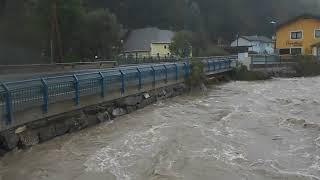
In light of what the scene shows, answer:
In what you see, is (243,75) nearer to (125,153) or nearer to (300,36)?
(300,36)

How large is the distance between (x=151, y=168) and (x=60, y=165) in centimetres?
238

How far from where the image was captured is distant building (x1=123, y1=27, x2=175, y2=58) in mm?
76606

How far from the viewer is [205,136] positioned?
15.5m

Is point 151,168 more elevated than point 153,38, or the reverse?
point 153,38

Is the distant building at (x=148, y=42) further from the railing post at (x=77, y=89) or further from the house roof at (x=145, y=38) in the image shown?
the railing post at (x=77, y=89)

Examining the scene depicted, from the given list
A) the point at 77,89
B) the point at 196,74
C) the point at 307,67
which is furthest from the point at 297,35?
the point at 77,89

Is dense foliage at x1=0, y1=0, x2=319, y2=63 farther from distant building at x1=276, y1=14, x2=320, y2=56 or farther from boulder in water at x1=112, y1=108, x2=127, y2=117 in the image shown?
boulder in water at x1=112, y1=108, x2=127, y2=117

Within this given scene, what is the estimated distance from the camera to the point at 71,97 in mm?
16719

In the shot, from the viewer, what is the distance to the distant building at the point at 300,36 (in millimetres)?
54969

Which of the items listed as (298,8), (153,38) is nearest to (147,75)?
(153,38)

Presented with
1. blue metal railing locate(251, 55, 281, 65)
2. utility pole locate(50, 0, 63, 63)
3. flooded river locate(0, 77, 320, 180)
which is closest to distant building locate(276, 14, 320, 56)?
blue metal railing locate(251, 55, 281, 65)

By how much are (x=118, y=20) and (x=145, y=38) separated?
7.64 meters

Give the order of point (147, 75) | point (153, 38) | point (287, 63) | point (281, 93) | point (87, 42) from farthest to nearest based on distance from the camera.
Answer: point (153, 38) → point (87, 42) → point (287, 63) → point (281, 93) → point (147, 75)

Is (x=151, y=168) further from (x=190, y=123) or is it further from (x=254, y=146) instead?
(x=190, y=123)
